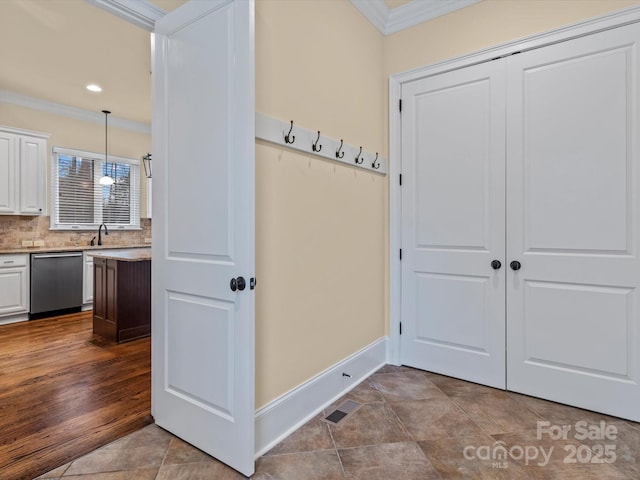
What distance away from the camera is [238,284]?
5.25 feet

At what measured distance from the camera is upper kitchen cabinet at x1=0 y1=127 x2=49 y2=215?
14.6ft

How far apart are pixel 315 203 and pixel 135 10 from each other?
4.59 ft

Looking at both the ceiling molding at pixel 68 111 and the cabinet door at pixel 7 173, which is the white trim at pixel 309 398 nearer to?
the cabinet door at pixel 7 173

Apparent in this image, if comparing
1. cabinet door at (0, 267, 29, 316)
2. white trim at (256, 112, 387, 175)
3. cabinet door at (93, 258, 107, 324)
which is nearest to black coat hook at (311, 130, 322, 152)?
white trim at (256, 112, 387, 175)

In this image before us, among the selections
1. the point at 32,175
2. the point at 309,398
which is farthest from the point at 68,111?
the point at 309,398

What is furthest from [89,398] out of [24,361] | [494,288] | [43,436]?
[494,288]

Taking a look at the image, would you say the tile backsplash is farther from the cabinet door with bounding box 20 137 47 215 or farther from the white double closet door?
the white double closet door

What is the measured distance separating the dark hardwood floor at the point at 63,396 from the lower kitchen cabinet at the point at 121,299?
0.13 m

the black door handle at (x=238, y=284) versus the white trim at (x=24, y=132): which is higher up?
the white trim at (x=24, y=132)

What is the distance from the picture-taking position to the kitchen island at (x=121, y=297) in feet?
11.7

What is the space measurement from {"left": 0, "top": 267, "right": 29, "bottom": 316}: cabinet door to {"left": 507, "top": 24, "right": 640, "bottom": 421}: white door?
5.39 m

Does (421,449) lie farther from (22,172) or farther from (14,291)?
(22,172)

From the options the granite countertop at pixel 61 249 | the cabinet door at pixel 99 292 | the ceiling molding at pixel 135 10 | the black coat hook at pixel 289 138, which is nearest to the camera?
the ceiling molding at pixel 135 10

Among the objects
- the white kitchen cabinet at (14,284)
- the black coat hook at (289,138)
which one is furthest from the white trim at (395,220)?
the white kitchen cabinet at (14,284)
